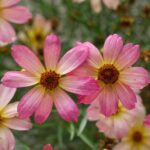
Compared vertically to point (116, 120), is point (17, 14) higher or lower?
higher

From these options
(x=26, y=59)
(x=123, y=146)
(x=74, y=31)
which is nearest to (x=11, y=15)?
(x=26, y=59)

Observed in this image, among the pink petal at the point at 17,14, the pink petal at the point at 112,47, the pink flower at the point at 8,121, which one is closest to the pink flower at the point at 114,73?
the pink petal at the point at 112,47

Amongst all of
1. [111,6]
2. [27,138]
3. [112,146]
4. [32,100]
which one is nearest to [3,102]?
[32,100]

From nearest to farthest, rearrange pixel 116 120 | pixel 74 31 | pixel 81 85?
pixel 81 85 → pixel 116 120 → pixel 74 31

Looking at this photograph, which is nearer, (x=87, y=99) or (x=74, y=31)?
(x=87, y=99)

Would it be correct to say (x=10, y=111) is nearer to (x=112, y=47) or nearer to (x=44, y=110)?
(x=44, y=110)
